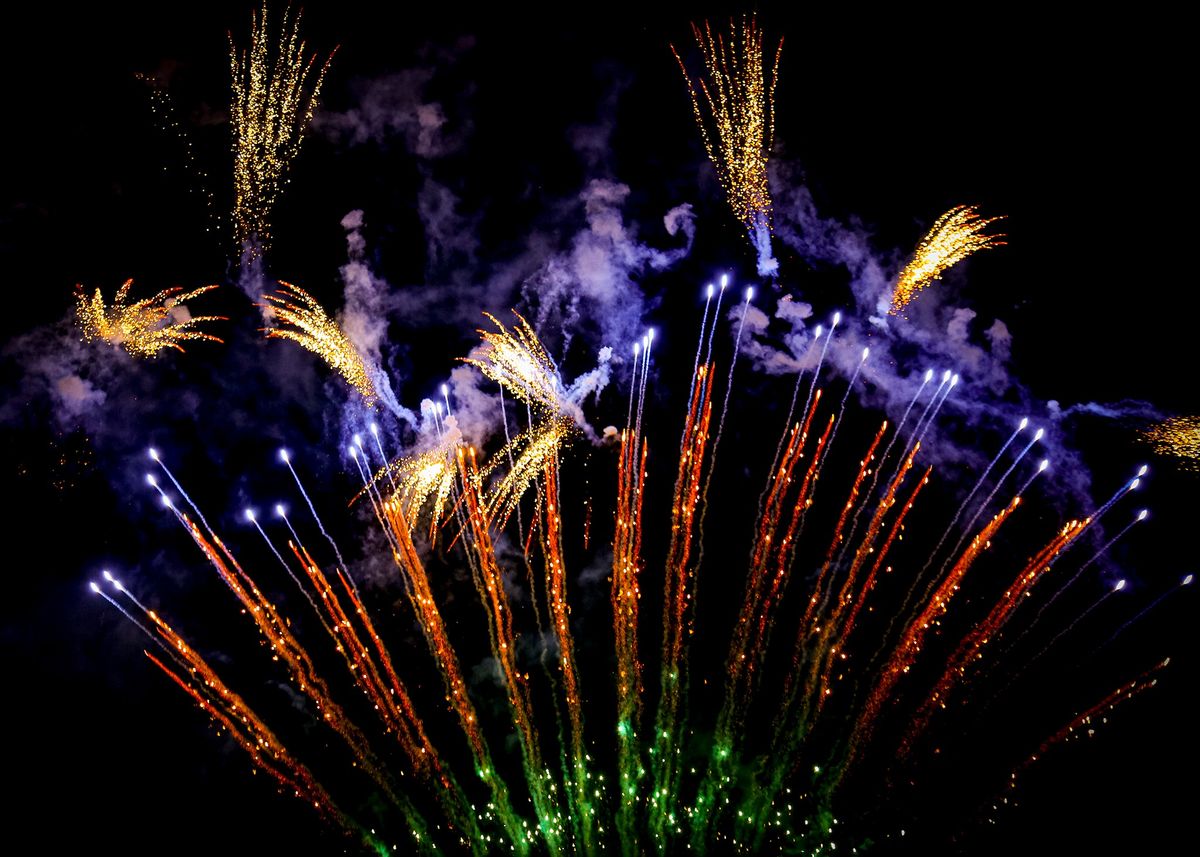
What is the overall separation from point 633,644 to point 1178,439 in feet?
35.1

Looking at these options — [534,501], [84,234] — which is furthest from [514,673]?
[84,234]

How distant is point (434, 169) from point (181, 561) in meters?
9.46

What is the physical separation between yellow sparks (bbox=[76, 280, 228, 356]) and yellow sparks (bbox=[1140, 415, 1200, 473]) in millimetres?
16918

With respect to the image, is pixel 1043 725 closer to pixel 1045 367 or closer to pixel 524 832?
pixel 1045 367

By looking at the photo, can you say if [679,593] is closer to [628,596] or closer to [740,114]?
[628,596]

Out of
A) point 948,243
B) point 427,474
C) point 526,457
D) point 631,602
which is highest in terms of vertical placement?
point 948,243

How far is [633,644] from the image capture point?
491 inches

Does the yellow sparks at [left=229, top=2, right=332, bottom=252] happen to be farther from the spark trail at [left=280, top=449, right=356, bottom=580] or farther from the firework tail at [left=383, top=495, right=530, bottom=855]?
the firework tail at [left=383, top=495, right=530, bottom=855]

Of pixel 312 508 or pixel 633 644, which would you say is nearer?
pixel 312 508

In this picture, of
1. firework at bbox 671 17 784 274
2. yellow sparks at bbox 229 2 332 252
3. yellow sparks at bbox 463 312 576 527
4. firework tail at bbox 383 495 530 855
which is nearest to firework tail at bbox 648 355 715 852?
yellow sparks at bbox 463 312 576 527

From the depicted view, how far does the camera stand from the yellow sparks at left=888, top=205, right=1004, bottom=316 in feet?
33.7

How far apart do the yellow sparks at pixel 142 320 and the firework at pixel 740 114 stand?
9784 mm

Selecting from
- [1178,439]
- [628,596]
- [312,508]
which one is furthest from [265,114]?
[1178,439]

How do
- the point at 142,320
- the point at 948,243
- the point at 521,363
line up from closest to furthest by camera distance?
1. the point at 948,243
2. the point at 142,320
3. the point at 521,363
